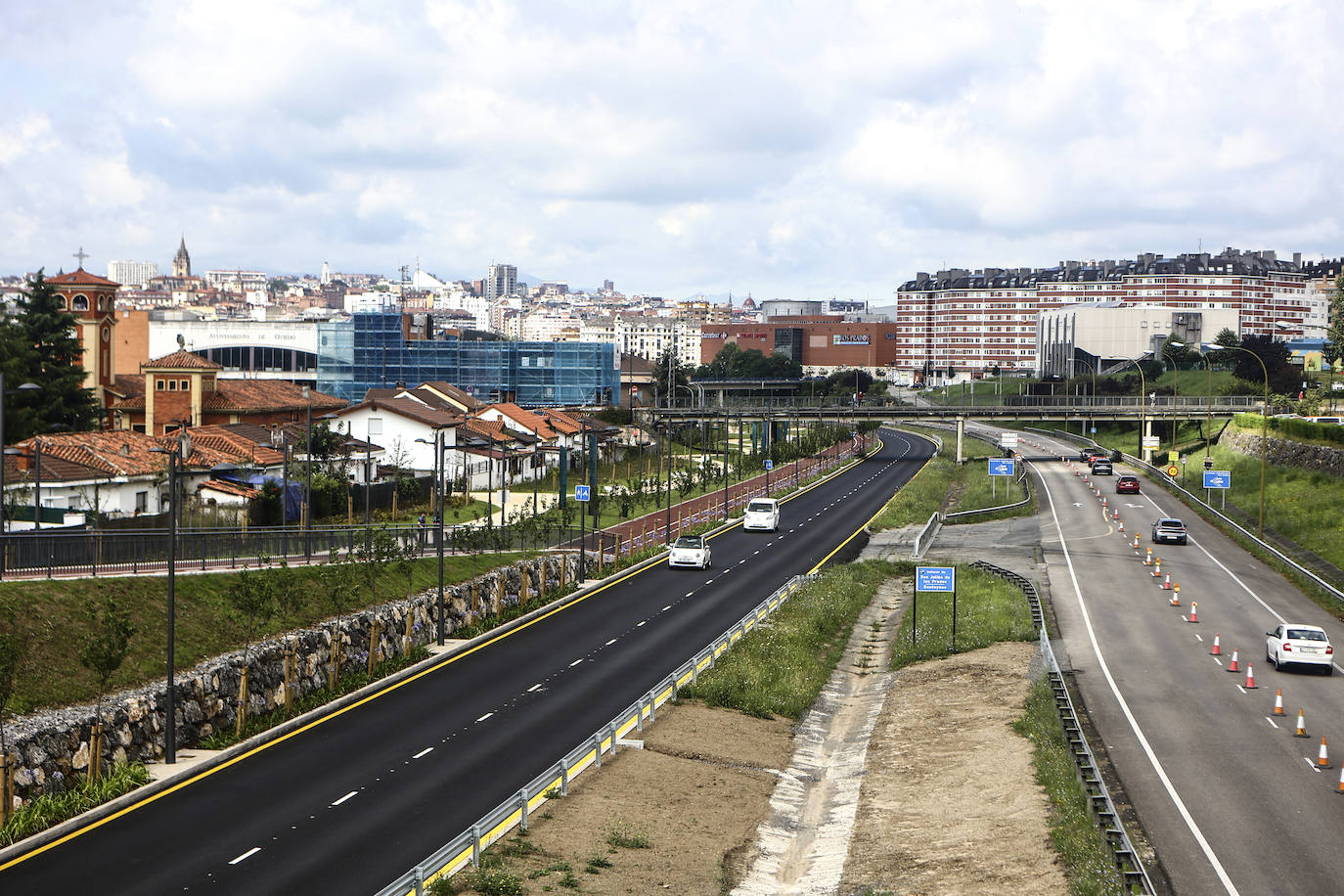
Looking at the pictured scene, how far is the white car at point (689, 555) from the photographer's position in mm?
60344

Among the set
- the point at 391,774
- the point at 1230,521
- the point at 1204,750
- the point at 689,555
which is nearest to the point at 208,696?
the point at 391,774

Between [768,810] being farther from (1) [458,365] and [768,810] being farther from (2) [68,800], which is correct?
(1) [458,365]

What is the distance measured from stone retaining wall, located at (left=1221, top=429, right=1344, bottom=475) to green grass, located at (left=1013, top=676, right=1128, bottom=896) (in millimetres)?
48184

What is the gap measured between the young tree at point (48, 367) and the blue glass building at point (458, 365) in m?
57.1

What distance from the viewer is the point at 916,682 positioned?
128 ft

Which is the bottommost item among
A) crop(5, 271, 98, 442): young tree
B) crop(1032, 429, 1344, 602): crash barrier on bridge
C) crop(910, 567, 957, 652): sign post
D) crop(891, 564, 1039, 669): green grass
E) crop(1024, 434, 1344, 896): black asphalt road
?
crop(891, 564, 1039, 669): green grass

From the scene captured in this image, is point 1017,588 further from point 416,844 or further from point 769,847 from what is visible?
point 416,844

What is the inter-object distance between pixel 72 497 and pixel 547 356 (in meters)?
104

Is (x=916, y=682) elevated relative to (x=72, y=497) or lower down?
lower down

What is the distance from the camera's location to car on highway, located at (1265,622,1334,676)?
3734 centimetres

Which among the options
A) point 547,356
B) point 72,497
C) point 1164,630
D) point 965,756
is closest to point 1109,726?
point 965,756

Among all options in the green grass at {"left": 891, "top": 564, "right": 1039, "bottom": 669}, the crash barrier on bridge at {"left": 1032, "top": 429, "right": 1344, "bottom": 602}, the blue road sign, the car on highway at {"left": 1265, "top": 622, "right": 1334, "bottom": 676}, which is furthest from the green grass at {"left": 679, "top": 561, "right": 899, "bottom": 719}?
the crash barrier on bridge at {"left": 1032, "top": 429, "right": 1344, "bottom": 602}

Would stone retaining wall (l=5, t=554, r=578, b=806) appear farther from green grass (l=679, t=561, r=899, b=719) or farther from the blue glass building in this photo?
the blue glass building

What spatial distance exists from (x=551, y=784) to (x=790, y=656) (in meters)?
16.0
